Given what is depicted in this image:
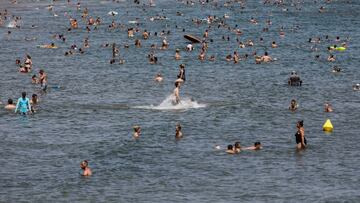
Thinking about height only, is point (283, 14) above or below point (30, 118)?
above

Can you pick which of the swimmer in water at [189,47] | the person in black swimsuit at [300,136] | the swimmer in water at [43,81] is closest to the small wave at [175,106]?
the swimmer in water at [43,81]

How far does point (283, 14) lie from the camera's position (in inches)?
5659

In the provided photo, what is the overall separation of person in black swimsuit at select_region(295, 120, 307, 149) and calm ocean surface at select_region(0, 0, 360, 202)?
24.1 inches

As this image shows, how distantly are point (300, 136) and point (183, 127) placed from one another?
920 centimetres

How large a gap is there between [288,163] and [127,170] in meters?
8.76

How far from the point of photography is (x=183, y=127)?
178 feet

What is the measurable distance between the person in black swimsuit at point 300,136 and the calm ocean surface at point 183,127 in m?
0.61

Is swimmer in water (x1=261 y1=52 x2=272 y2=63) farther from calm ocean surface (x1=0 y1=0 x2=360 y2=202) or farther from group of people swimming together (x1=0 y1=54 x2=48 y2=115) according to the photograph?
group of people swimming together (x1=0 y1=54 x2=48 y2=115)

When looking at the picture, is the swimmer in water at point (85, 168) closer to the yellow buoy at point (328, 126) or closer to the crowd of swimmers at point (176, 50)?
the crowd of swimmers at point (176, 50)

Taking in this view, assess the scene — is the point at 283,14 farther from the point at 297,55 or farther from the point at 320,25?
the point at 297,55

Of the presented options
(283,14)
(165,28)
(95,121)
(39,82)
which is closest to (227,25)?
(165,28)

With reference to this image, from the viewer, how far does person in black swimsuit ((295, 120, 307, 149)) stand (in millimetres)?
47688

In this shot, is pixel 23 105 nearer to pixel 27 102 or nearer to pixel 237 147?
pixel 27 102

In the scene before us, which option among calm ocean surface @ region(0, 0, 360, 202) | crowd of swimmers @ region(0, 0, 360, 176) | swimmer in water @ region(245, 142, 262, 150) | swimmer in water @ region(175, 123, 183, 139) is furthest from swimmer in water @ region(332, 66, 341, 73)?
swimmer in water @ region(245, 142, 262, 150)
